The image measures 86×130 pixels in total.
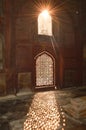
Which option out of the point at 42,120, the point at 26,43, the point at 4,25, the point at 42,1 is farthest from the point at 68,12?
the point at 42,120

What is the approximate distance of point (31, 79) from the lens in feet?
29.5

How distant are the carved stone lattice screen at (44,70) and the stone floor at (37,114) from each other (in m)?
1.21

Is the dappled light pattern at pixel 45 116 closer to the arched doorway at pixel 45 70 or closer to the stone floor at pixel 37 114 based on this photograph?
the stone floor at pixel 37 114

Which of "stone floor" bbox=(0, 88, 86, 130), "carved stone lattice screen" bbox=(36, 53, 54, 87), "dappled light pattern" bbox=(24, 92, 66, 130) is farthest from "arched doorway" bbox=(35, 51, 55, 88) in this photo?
"dappled light pattern" bbox=(24, 92, 66, 130)

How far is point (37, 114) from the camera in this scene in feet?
19.4

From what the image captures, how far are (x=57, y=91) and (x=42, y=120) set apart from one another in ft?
13.4

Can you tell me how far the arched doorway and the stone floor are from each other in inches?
46.8

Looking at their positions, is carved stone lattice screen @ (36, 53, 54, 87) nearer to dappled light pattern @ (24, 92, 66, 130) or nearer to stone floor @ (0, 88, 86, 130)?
stone floor @ (0, 88, 86, 130)

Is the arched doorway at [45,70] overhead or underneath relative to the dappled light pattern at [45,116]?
overhead

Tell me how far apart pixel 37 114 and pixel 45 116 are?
35 centimetres

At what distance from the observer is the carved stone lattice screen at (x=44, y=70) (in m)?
9.43

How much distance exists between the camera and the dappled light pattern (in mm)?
4914

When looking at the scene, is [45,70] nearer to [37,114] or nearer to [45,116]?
[37,114]

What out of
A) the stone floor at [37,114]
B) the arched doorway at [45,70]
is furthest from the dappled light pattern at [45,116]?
the arched doorway at [45,70]
